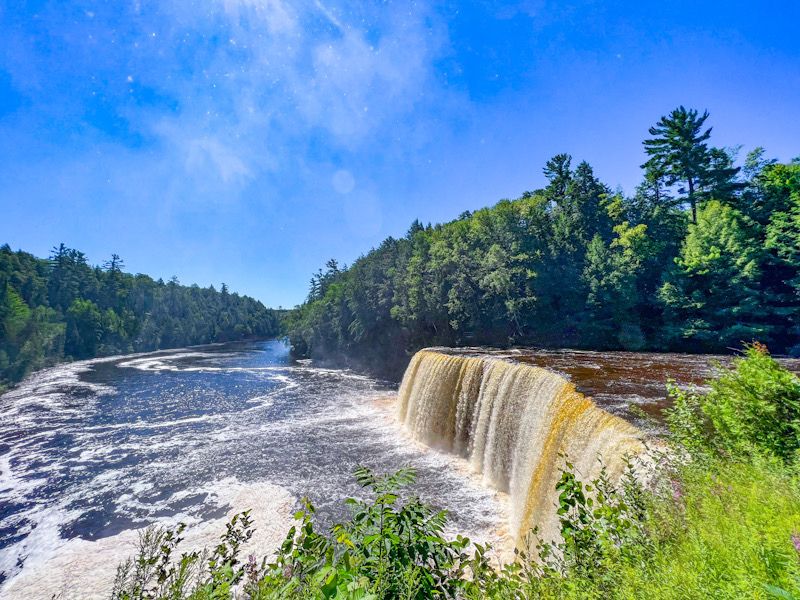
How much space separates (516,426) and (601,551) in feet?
27.4

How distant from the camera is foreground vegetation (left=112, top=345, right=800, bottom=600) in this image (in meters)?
2.16

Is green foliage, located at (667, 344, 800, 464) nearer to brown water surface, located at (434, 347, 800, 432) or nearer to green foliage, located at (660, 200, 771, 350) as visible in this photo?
brown water surface, located at (434, 347, 800, 432)

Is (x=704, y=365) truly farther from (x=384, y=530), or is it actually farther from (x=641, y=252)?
(x=384, y=530)

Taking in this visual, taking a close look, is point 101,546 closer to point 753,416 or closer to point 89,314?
point 753,416

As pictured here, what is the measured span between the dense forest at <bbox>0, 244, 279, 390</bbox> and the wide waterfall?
37577 mm

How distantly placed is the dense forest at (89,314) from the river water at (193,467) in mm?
22823

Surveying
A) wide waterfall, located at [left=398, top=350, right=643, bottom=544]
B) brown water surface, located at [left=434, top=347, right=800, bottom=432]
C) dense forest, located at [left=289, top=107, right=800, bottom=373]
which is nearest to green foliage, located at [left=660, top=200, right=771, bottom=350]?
dense forest, located at [left=289, top=107, right=800, bottom=373]

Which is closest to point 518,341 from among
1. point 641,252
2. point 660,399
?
point 641,252

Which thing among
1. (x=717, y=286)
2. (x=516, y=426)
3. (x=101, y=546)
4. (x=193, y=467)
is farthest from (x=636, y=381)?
(x=717, y=286)

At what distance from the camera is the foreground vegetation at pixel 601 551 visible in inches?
84.9

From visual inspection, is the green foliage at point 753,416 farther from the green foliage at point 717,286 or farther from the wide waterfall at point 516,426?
the green foliage at point 717,286

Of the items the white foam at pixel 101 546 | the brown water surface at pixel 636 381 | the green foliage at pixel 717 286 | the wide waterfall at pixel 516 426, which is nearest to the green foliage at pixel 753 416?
the brown water surface at pixel 636 381

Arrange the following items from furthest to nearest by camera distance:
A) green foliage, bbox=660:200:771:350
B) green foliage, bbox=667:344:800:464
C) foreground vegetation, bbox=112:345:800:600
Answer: green foliage, bbox=660:200:771:350 → green foliage, bbox=667:344:800:464 → foreground vegetation, bbox=112:345:800:600

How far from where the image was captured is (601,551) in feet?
9.95
